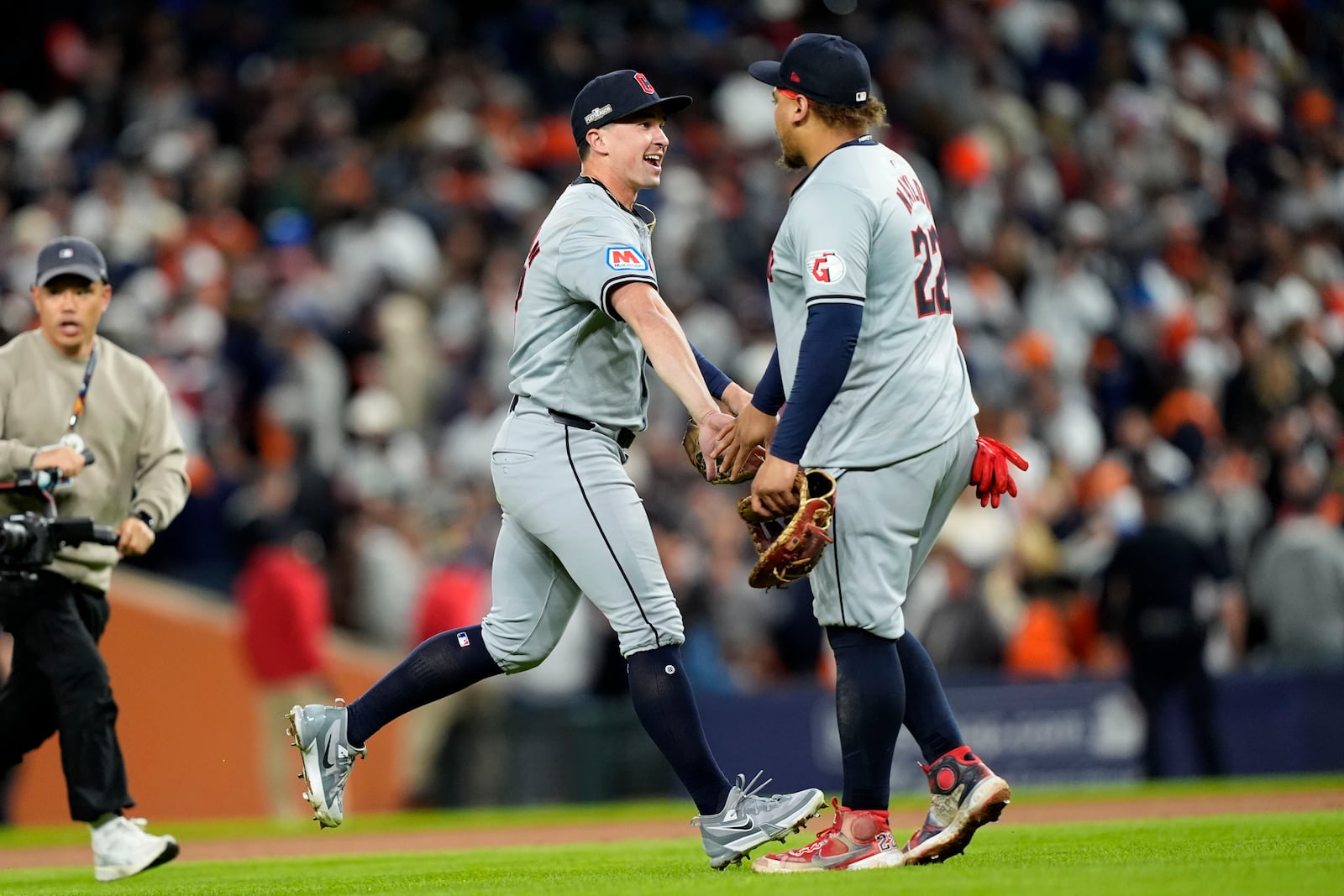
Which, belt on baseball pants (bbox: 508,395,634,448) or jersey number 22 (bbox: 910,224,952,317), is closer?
jersey number 22 (bbox: 910,224,952,317)

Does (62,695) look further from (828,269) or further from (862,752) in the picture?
(828,269)

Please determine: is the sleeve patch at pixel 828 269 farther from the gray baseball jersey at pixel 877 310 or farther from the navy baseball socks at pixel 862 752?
the navy baseball socks at pixel 862 752

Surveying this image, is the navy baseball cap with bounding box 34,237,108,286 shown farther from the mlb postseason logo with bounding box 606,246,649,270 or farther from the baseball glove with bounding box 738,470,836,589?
the baseball glove with bounding box 738,470,836,589

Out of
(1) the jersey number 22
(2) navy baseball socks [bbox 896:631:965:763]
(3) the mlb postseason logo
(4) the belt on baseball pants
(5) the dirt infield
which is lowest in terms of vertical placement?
(5) the dirt infield

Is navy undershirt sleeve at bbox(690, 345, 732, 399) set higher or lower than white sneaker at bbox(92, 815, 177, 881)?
higher

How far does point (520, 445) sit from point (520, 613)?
59 centimetres

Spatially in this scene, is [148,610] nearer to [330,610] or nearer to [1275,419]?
[330,610]

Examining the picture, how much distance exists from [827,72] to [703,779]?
7.75 ft

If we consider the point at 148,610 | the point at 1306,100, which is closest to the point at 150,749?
the point at 148,610

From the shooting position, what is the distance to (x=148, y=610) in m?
14.0

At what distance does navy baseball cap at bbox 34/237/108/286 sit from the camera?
7.73m

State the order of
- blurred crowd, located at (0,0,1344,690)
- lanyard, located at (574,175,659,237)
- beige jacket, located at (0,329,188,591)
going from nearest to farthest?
lanyard, located at (574,175,659,237), beige jacket, located at (0,329,188,591), blurred crowd, located at (0,0,1344,690)

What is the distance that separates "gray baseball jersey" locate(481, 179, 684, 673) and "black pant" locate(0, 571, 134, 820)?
1788 mm

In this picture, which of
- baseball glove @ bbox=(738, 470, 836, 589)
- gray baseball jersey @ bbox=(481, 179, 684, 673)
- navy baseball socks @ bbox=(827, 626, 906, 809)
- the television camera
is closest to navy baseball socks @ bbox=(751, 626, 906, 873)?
navy baseball socks @ bbox=(827, 626, 906, 809)
